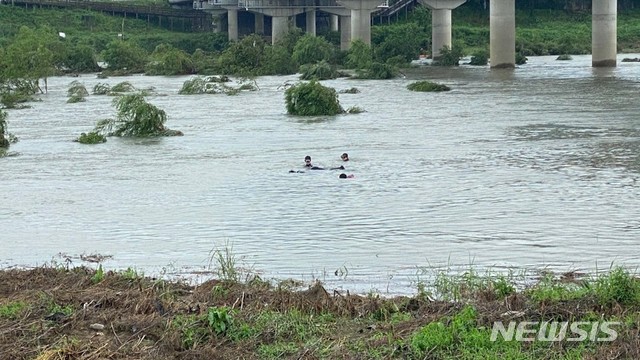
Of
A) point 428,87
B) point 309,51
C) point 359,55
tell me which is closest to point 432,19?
point 359,55

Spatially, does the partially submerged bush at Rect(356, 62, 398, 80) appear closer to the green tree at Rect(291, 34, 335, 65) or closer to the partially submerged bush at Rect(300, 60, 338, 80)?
the partially submerged bush at Rect(300, 60, 338, 80)

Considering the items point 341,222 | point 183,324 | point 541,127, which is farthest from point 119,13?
point 183,324

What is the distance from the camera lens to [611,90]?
56281 mm

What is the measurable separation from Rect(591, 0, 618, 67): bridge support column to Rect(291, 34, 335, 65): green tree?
1995 cm

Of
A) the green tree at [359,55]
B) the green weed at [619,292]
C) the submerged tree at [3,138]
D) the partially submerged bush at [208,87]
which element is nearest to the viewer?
the green weed at [619,292]

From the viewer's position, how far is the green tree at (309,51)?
8795 cm

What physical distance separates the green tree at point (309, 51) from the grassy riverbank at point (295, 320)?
244 ft

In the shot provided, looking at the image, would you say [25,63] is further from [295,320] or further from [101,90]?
[295,320]

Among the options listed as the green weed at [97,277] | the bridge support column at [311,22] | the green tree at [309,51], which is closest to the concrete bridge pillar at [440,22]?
the green tree at [309,51]

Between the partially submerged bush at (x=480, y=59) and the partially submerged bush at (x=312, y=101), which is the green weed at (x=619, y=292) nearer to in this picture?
the partially submerged bush at (x=312, y=101)

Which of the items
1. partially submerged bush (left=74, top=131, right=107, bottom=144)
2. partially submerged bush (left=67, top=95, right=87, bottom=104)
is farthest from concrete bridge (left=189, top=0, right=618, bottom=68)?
partially submerged bush (left=74, top=131, right=107, bottom=144)

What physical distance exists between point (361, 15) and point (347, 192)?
68600mm

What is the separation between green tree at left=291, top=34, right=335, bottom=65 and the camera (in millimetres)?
87950

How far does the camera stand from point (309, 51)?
88.2m
